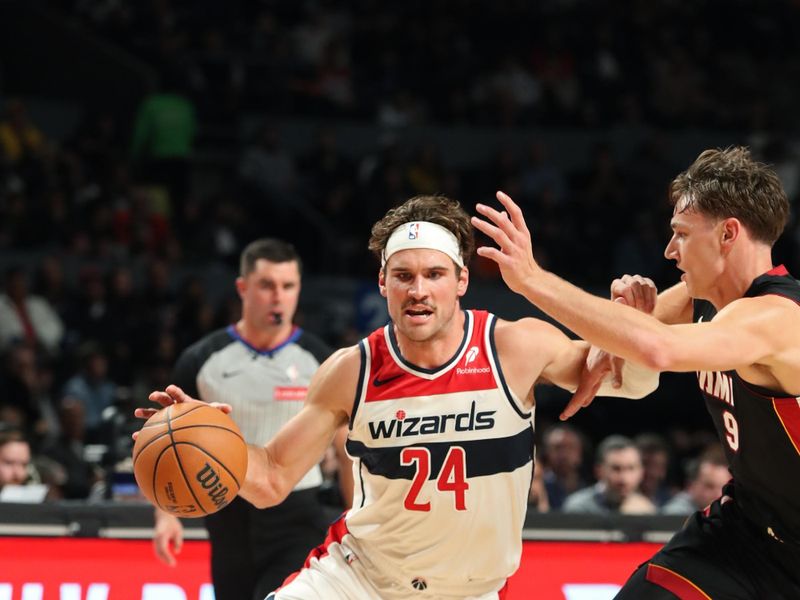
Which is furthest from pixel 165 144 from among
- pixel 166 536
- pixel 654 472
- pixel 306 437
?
pixel 306 437

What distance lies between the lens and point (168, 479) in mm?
4543

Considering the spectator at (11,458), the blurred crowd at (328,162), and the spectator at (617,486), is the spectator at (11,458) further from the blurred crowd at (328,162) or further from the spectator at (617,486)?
the spectator at (617,486)

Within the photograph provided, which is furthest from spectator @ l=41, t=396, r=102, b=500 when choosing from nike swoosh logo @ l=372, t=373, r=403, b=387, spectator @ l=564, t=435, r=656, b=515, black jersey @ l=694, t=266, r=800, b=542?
black jersey @ l=694, t=266, r=800, b=542

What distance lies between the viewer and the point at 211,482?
455 cm

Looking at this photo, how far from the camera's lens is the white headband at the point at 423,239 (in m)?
4.71

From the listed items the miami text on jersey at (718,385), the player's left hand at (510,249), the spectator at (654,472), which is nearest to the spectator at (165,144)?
the spectator at (654,472)

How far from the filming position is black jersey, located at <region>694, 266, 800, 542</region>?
437cm

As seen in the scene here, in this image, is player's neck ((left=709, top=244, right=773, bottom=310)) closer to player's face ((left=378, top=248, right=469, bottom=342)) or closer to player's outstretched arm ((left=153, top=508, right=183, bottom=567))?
player's face ((left=378, top=248, right=469, bottom=342))

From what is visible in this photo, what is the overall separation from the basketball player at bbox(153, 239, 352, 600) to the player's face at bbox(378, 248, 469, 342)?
64.5 inches

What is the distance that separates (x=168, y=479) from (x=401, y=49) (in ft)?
41.8

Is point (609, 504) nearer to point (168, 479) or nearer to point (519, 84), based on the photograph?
point (168, 479)

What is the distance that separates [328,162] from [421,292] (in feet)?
33.3

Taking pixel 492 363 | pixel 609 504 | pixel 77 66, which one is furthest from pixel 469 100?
pixel 492 363

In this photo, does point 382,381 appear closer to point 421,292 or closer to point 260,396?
point 421,292
